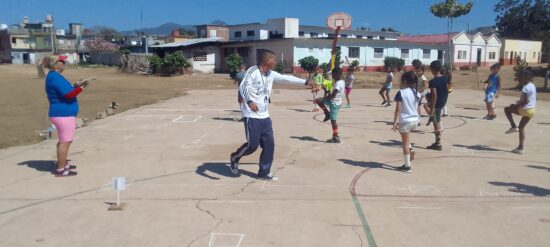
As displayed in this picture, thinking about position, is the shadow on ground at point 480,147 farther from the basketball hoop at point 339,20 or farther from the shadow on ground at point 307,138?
the basketball hoop at point 339,20

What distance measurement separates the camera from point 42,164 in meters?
7.72

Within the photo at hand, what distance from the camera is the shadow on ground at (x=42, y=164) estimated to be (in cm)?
738

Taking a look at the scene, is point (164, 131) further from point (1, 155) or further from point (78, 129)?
point (1, 155)

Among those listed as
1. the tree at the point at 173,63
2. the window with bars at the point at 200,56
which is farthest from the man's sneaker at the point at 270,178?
the window with bars at the point at 200,56

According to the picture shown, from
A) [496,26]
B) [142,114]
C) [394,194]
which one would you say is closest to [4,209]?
[394,194]

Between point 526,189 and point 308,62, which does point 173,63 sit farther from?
point 526,189

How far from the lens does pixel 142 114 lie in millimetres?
14578

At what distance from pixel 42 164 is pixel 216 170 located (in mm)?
3163

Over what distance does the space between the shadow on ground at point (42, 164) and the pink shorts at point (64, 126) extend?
832 mm

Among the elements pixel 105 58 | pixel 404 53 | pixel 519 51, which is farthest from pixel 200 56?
pixel 519 51

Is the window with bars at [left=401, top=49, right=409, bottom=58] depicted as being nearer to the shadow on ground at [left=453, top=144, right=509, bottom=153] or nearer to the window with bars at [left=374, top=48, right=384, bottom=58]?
the window with bars at [left=374, top=48, right=384, bottom=58]

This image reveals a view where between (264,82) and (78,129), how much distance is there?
23.4ft

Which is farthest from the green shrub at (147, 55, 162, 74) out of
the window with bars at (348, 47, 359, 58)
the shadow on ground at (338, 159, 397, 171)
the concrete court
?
the shadow on ground at (338, 159, 397, 171)

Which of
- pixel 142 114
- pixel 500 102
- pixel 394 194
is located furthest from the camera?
pixel 500 102
